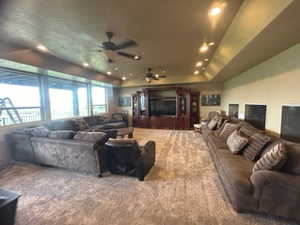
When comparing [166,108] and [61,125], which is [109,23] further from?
[166,108]

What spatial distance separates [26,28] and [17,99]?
9.27 feet

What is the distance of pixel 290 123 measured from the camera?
2.49m

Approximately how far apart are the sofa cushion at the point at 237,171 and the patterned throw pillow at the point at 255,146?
12 cm

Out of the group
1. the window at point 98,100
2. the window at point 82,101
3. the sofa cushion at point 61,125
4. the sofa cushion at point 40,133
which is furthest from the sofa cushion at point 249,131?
the window at point 98,100

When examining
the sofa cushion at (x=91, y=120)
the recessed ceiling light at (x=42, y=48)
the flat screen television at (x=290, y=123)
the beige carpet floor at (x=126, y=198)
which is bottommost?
the beige carpet floor at (x=126, y=198)

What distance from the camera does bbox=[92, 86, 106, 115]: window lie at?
8039 millimetres

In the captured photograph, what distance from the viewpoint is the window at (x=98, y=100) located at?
804cm

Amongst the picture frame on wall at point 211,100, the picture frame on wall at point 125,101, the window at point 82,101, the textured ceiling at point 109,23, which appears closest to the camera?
the textured ceiling at point 109,23

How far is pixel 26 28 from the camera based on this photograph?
2.73 meters

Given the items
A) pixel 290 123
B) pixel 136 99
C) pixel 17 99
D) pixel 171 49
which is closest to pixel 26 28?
pixel 17 99

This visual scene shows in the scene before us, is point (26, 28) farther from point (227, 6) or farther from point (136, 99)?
point (136, 99)

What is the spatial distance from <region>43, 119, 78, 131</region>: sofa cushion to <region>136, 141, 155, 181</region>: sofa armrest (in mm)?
3609

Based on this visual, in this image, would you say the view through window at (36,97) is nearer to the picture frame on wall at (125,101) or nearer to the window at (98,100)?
the window at (98,100)

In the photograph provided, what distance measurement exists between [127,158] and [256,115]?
3.50 meters
